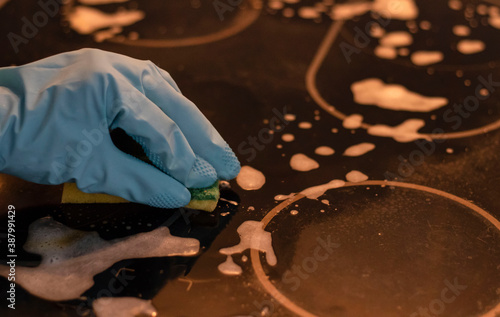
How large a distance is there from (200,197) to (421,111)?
1.59 feet

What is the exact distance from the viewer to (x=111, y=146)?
29.2 inches

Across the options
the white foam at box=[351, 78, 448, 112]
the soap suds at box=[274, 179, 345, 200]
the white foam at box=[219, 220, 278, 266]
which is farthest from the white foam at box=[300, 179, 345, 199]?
the white foam at box=[351, 78, 448, 112]

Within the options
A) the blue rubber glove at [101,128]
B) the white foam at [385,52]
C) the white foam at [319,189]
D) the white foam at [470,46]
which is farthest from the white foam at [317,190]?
the white foam at [470,46]

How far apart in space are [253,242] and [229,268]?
0.06 meters

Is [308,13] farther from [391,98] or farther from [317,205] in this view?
[317,205]

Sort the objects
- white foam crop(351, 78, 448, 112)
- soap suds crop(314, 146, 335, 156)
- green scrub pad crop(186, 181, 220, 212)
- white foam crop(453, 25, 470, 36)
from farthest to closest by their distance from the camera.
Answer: white foam crop(453, 25, 470, 36) → white foam crop(351, 78, 448, 112) → soap suds crop(314, 146, 335, 156) → green scrub pad crop(186, 181, 220, 212)

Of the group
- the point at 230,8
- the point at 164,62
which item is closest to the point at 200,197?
the point at 164,62

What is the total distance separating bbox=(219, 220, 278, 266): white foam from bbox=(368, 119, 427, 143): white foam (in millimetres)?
316

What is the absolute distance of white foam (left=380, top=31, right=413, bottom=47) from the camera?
1249 mm

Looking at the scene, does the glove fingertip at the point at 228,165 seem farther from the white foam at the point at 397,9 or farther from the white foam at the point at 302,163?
the white foam at the point at 397,9

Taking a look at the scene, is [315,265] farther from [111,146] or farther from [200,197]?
[111,146]

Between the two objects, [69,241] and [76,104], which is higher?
[76,104]

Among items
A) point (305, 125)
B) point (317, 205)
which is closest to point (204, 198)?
point (317, 205)

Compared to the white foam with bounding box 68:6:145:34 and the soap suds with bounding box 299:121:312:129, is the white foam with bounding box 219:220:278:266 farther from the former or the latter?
the white foam with bounding box 68:6:145:34
